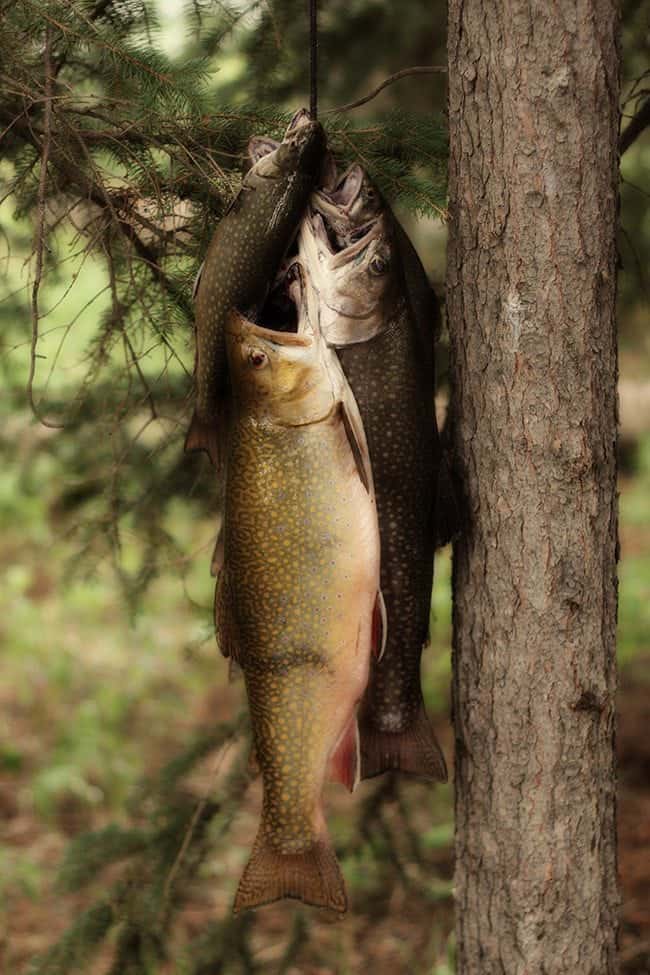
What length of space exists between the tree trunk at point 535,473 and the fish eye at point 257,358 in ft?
1.55

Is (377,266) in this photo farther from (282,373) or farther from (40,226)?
(40,226)

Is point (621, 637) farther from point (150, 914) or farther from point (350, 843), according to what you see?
point (150, 914)

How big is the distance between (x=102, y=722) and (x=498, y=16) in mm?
→ 4602

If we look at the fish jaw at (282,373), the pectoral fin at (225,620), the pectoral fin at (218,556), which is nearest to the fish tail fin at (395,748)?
the pectoral fin at (225,620)

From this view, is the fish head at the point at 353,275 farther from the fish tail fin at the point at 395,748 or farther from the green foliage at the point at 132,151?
the fish tail fin at the point at 395,748

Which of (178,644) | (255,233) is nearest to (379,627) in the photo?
(255,233)

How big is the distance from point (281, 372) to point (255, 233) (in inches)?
10.6

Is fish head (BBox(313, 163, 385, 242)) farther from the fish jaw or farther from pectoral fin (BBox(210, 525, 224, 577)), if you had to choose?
pectoral fin (BBox(210, 525, 224, 577))

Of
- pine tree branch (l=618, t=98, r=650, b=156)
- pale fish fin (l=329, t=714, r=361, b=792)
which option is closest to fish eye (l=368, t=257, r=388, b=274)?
pale fish fin (l=329, t=714, r=361, b=792)

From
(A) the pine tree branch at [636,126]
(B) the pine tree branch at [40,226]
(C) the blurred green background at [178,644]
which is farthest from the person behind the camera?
(C) the blurred green background at [178,644]

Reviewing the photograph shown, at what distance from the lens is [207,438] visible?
2.06 metres

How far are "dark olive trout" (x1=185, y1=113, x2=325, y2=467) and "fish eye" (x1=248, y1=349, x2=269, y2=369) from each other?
0.42ft

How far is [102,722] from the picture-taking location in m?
5.69

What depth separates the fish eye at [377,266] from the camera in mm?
1879
